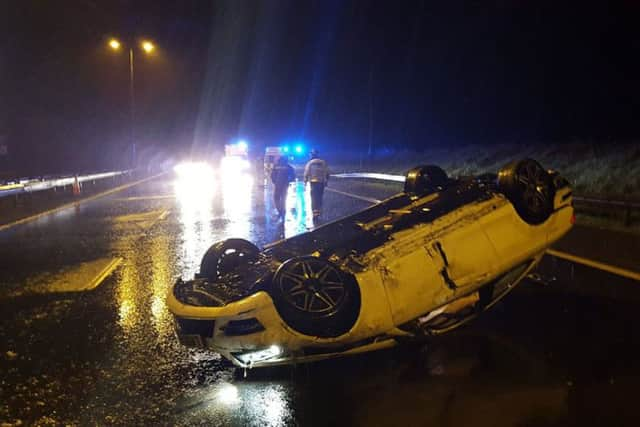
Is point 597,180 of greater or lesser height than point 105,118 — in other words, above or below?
below

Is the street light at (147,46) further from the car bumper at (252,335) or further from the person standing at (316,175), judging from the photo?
the car bumper at (252,335)

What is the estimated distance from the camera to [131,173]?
4134 centimetres

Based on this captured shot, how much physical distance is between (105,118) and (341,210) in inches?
2411

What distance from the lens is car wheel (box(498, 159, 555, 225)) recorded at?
18.3 ft

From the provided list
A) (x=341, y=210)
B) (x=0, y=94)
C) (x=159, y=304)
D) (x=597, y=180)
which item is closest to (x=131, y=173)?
(x=0, y=94)

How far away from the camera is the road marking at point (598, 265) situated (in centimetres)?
804

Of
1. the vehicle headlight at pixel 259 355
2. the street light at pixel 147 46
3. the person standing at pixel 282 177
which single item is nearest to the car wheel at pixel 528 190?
the vehicle headlight at pixel 259 355

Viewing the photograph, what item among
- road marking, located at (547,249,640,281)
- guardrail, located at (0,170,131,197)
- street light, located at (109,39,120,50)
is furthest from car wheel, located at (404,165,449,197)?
street light, located at (109,39,120,50)

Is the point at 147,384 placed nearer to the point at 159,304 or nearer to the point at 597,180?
the point at 159,304

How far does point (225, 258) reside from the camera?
5.86 m

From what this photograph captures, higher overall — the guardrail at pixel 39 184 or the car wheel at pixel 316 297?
the car wheel at pixel 316 297

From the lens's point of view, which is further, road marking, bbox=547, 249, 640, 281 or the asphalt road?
road marking, bbox=547, 249, 640, 281

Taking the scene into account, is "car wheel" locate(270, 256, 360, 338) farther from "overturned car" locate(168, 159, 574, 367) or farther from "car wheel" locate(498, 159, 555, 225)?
"car wheel" locate(498, 159, 555, 225)

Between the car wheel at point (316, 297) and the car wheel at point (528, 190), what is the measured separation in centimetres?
200
